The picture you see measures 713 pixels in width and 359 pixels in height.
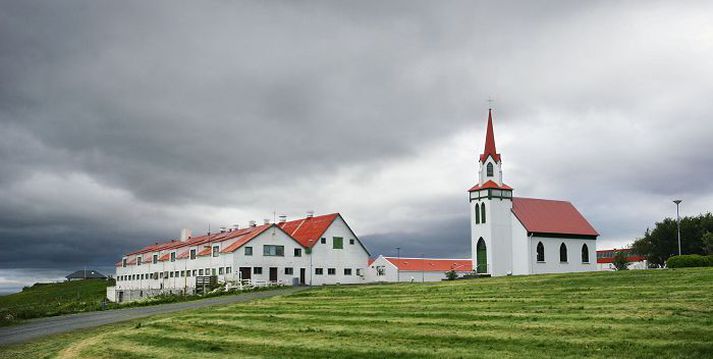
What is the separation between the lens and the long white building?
234 ft

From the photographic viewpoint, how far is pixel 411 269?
85.1 m

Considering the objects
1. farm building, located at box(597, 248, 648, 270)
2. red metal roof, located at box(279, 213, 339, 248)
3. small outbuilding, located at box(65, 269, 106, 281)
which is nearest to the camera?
red metal roof, located at box(279, 213, 339, 248)

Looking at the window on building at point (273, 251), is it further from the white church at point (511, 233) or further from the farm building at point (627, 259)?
the farm building at point (627, 259)

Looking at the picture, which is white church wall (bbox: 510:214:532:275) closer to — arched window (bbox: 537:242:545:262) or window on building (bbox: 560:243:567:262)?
arched window (bbox: 537:242:545:262)

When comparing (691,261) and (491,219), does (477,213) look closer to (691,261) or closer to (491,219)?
(491,219)

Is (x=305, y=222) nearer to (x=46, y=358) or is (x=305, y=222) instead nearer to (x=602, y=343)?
(x=46, y=358)

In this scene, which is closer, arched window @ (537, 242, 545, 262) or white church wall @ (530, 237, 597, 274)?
white church wall @ (530, 237, 597, 274)

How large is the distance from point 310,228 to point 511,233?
24031 millimetres

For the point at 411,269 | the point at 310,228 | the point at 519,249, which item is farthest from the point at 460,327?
the point at 411,269

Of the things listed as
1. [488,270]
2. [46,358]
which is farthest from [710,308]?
[488,270]

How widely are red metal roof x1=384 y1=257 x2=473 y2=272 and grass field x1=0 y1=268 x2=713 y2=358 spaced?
48664 mm

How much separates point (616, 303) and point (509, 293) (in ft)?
28.0

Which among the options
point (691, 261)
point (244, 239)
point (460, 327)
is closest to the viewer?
point (460, 327)

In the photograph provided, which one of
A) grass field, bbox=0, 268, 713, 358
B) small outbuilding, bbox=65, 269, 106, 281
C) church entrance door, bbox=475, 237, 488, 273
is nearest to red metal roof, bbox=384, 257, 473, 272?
church entrance door, bbox=475, 237, 488, 273
